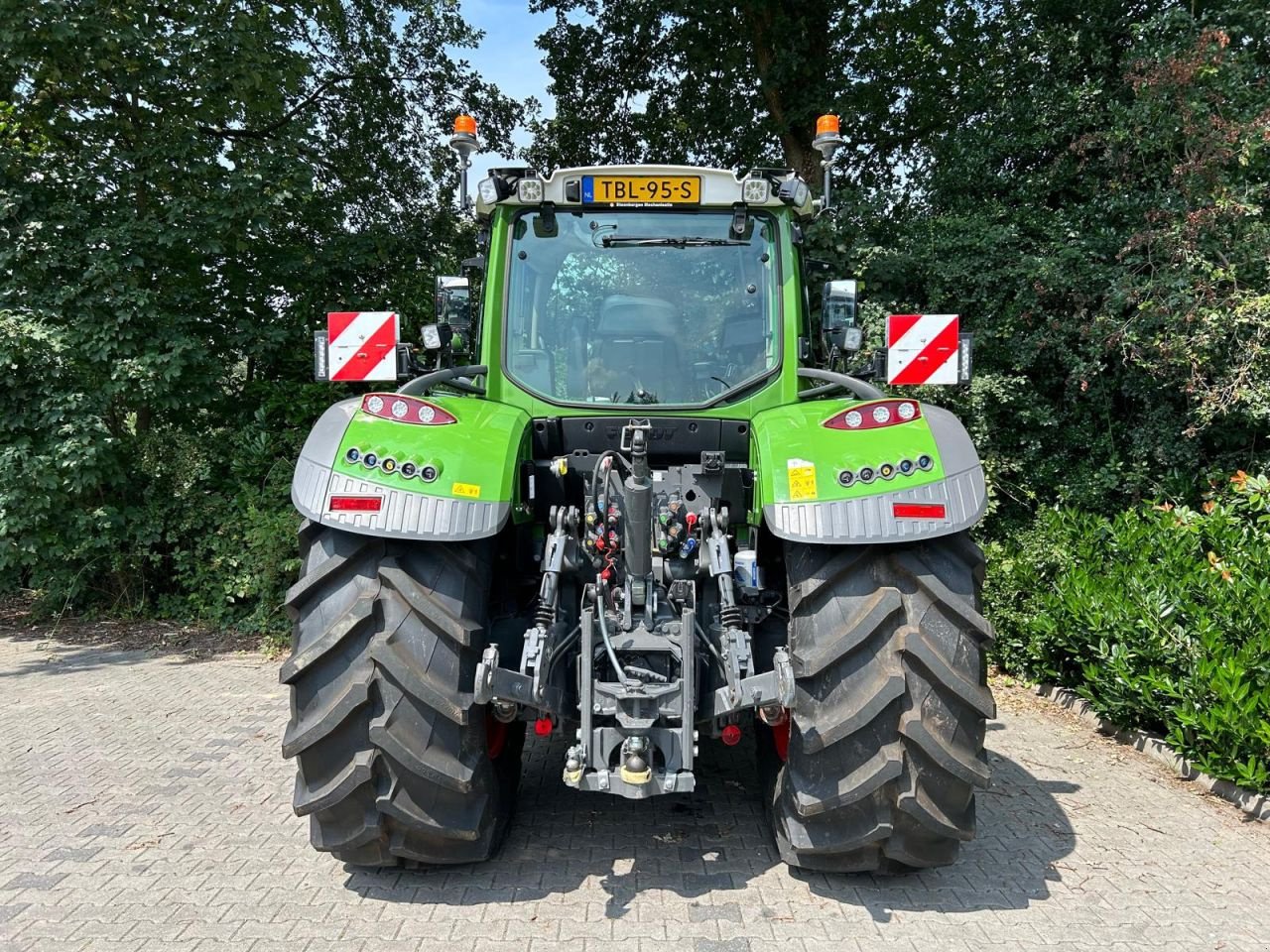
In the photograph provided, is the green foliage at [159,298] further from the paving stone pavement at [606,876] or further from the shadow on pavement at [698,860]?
the shadow on pavement at [698,860]

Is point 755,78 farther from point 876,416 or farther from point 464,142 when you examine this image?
point 876,416

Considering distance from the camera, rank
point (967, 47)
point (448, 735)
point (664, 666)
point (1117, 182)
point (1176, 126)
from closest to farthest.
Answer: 1. point (448, 735)
2. point (664, 666)
3. point (1176, 126)
4. point (1117, 182)
5. point (967, 47)

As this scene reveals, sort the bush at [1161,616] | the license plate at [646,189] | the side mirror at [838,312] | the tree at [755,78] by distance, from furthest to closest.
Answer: the tree at [755,78], the side mirror at [838,312], the bush at [1161,616], the license plate at [646,189]

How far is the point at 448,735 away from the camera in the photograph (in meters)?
2.77

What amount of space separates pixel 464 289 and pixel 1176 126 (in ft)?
19.4

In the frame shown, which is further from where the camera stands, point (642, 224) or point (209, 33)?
point (209, 33)

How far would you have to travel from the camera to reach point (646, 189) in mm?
3680

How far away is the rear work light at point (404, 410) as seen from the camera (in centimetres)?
304

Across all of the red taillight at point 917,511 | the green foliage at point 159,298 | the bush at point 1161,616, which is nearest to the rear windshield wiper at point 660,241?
the red taillight at point 917,511

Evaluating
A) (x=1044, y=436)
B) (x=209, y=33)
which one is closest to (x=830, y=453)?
(x=1044, y=436)

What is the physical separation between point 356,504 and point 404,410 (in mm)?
401

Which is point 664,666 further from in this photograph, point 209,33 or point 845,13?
point 845,13

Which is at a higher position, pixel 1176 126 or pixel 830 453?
pixel 1176 126

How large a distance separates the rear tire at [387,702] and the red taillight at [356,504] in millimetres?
110
